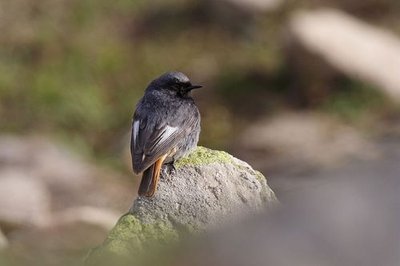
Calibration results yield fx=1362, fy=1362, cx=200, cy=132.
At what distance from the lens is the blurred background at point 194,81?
19.8 metres

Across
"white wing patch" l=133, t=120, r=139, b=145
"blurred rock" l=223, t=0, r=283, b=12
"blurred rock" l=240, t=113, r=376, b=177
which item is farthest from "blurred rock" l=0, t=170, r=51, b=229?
"blurred rock" l=223, t=0, r=283, b=12

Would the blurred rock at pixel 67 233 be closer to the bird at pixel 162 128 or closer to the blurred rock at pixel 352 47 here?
the bird at pixel 162 128

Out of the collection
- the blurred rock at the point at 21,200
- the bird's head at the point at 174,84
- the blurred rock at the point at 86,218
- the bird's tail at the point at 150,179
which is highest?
the blurred rock at the point at 21,200

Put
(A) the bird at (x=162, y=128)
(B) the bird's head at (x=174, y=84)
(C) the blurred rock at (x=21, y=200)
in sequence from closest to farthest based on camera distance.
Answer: (A) the bird at (x=162, y=128)
(B) the bird's head at (x=174, y=84)
(C) the blurred rock at (x=21, y=200)

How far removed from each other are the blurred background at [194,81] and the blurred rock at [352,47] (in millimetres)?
24

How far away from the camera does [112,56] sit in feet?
80.1

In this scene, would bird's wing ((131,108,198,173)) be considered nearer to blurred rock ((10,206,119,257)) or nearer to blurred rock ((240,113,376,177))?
blurred rock ((10,206,119,257))

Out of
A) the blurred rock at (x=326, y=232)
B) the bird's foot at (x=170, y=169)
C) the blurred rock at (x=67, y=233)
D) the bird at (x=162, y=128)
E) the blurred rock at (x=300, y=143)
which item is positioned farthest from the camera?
the blurred rock at (x=300, y=143)

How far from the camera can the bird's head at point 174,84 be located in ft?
34.0

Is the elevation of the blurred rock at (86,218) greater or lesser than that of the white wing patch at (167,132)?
greater

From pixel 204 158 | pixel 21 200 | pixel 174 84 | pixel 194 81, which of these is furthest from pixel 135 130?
pixel 194 81

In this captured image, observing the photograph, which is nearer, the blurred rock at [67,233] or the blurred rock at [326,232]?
the blurred rock at [326,232]

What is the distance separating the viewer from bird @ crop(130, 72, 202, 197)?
9516 mm

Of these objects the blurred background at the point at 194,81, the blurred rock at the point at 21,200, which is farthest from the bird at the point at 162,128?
the blurred background at the point at 194,81
